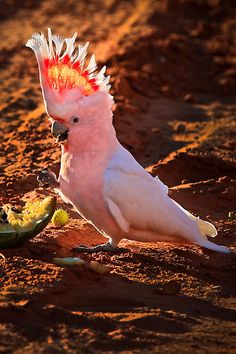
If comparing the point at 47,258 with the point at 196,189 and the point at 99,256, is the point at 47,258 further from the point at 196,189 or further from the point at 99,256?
the point at 196,189

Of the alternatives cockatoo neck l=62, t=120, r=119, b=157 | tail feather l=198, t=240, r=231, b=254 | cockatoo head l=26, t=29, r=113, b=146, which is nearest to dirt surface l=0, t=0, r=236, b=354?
tail feather l=198, t=240, r=231, b=254

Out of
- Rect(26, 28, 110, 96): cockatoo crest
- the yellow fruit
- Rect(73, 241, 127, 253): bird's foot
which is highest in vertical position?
Rect(26, 28, 110, 96): cockatoo crest

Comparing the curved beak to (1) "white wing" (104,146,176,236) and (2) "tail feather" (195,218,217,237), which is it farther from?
(2) "tail feather" (195,218,217,237)

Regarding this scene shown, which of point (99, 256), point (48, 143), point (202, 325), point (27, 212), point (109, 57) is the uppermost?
point (109, 57)

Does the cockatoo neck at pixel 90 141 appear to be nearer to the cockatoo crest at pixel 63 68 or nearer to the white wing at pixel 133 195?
the white wing at pixel 133 195

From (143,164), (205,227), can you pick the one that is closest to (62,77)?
(205,227)

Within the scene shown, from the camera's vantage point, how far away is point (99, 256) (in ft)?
19.7

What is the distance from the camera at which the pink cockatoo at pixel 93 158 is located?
224 inches

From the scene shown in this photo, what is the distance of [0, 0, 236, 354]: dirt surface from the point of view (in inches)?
190

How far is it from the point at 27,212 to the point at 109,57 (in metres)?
6.12

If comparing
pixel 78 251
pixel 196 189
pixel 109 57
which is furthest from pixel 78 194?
pixel 109 57

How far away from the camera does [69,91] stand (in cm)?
567

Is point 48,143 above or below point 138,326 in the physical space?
above

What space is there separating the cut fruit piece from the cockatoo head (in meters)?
0.60
